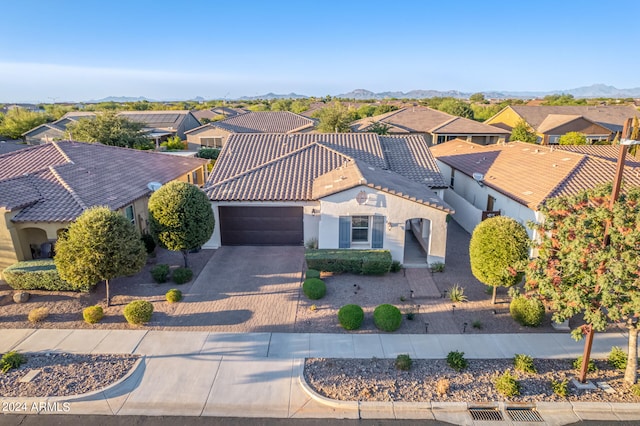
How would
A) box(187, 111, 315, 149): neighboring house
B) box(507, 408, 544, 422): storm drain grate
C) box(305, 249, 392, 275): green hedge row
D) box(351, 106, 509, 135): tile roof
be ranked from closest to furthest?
box(507, 408, 544, 422): storm drain grate < box(305, 249, 392, 275): green hedge row < box(351, 106, 509, 135): tile roof < box(187, 111, 315, 149): neighboring house

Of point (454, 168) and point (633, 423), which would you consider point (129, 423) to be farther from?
point (454, 168)

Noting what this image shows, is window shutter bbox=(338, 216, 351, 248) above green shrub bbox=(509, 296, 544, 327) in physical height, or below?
above

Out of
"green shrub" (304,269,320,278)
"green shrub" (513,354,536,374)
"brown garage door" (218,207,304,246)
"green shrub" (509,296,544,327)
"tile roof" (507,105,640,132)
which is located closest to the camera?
"green shrub" (513,354,536,374)

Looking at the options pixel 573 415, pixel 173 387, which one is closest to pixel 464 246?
pixel 573 415

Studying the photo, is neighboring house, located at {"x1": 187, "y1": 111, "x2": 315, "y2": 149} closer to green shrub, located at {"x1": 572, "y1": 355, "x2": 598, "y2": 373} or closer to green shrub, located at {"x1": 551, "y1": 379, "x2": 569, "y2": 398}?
green shrub, located at {"x1": 572, "y1": 355, "x2": 598, "y2": 373}

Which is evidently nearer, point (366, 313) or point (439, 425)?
point (439, 425)

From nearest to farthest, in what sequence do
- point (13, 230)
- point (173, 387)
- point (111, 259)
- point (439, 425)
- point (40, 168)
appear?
point (439, 425), point (173, 387), point (111, 259), point (13, 230), point (40, 168)

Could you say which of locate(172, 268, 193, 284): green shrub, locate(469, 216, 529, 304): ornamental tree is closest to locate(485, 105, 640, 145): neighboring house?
locate(469, 216, 529, 304): ornamental tree

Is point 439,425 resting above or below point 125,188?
below
